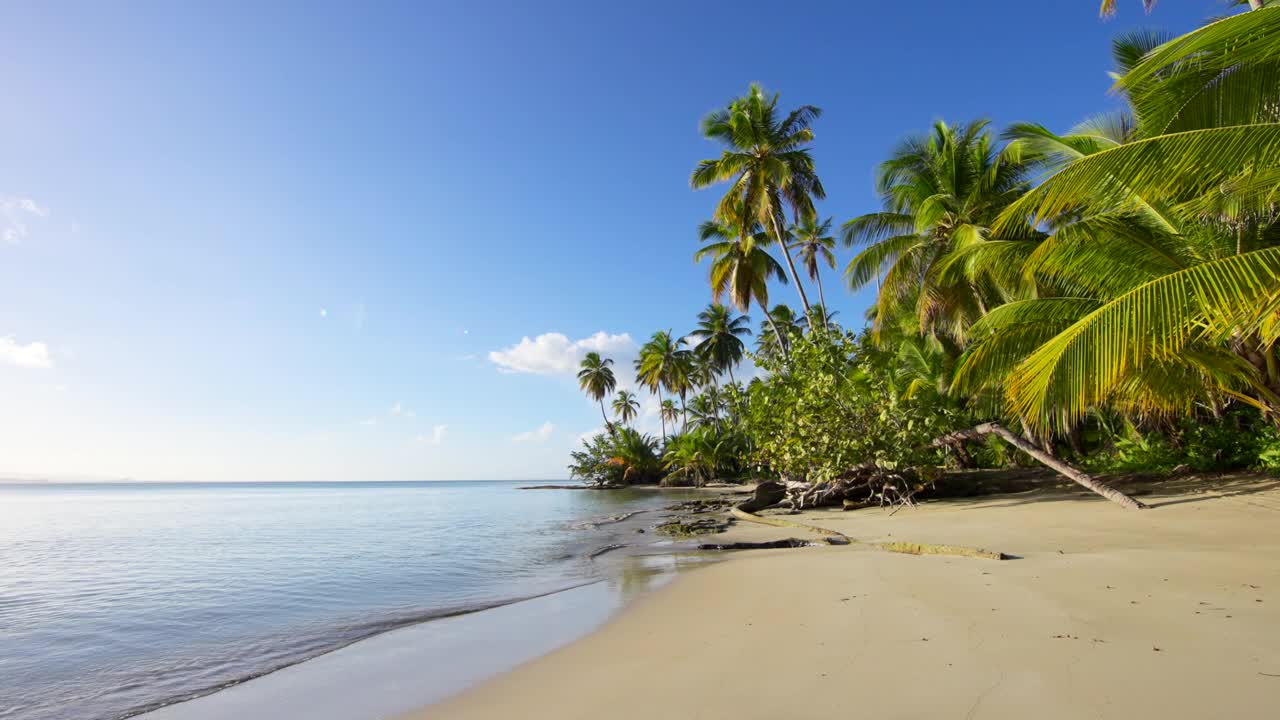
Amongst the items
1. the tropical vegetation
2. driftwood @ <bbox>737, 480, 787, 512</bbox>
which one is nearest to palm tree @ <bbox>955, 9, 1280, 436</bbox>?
the tropical vegetation

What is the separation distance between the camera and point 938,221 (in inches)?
688

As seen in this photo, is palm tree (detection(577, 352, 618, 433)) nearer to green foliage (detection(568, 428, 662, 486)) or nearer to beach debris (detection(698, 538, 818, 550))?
green foliage (detection(568, 428, 662, 486))

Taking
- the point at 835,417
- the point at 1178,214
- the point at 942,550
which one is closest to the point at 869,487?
the point at 835,417

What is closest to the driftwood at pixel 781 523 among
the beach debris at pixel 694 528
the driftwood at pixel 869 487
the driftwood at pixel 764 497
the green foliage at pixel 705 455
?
the driftwood at pixel 764 497

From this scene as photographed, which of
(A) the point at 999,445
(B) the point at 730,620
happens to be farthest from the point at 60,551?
(A) the point at 999,445

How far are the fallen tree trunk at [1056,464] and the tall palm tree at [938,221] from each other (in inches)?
153

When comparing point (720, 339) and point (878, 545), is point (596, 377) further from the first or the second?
point (878, 545)

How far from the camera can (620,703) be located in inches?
139

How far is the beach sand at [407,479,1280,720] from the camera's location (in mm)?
2971

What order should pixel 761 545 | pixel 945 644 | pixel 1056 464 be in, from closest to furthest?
pixel 945 644 → pixel 761 545 → pixel 1056 464

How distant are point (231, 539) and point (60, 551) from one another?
3.74 metres

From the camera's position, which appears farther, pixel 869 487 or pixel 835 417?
pixel 869 487

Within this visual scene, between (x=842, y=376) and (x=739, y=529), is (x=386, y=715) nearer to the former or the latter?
(x=739, y=529)

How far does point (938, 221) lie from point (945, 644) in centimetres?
1650
